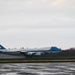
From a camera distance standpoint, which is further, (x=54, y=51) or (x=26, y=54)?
(x=54, y=51)

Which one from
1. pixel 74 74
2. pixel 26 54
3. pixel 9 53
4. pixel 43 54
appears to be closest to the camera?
pixel 74 74

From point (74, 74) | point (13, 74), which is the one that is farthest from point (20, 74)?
point (74, 74)

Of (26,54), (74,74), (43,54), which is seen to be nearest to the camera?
(74,74)

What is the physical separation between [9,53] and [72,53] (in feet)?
65.9

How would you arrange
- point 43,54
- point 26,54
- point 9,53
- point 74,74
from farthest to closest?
point 9,53, point 43,54, point 26,54, point 74,74

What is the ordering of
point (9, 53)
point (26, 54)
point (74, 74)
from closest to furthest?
point (74, 74)
point (26, 54)
point (9, 53)

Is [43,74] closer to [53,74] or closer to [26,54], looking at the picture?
[53,74]

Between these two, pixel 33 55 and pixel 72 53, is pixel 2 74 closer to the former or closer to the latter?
pixel 33 55

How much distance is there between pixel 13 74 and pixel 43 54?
212ft

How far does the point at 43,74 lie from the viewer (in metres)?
28.7

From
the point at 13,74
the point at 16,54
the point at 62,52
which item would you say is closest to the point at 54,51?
the point at 62,52

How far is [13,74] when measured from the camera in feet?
95.3

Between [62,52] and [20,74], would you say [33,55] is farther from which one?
[20,74]

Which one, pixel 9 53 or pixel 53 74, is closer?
pixel 53 74
